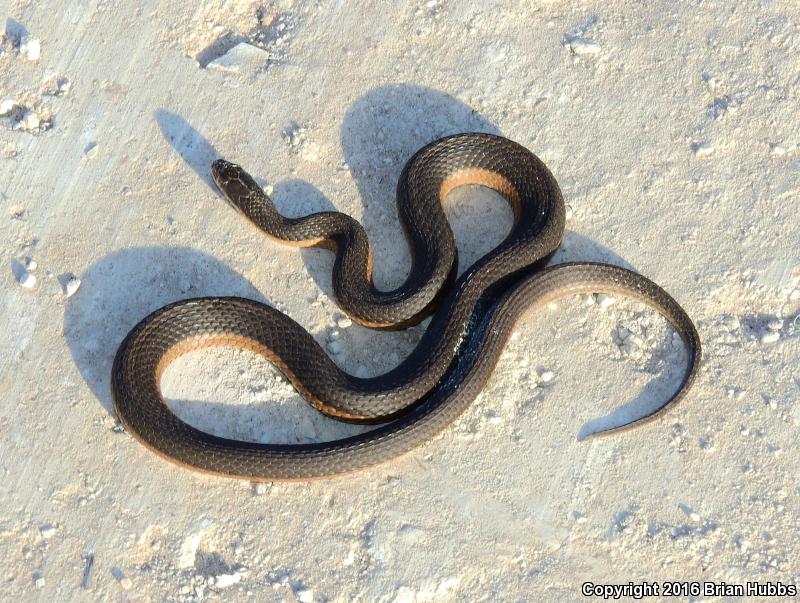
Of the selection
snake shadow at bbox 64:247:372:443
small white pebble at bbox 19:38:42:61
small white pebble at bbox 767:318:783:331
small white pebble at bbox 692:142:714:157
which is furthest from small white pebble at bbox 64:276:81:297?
small white pebble at bbox 767:318:783:331

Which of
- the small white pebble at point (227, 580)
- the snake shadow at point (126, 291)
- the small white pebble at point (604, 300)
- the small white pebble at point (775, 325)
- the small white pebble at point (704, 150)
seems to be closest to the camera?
the small white pebble at point (227, 580)

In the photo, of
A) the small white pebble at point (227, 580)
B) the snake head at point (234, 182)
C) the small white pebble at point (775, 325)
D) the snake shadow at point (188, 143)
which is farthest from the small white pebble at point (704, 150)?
the small white pebble at point (227, 580)

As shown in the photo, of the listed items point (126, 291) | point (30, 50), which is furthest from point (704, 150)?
point (30, 50)

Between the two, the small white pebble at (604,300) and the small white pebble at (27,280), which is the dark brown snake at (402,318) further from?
the small white pebble at (27,280)

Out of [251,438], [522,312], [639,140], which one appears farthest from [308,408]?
[639,140]

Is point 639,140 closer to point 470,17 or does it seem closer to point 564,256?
point 564,256

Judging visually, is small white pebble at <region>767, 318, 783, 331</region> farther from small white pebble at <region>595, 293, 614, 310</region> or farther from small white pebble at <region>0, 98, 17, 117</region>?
small white pebble at <region>0, 98, 17, 117</region>
